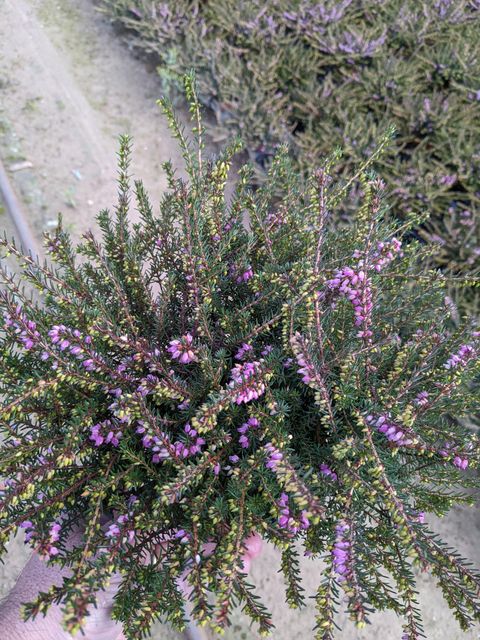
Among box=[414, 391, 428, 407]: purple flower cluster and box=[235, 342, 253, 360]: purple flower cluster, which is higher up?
box=[414, 391, 428, 407]: purple flower cluster

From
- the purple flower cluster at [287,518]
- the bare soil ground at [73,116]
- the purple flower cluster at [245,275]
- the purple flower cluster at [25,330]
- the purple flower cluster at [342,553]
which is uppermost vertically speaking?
the bare soil ground at [73,116]

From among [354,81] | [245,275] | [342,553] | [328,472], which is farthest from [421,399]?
[354,81]

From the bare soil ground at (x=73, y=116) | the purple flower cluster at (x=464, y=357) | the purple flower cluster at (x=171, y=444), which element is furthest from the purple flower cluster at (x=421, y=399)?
the bare soil ground at (x=73, y=116)

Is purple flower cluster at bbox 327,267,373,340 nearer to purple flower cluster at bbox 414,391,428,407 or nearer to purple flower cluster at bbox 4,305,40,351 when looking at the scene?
purple flower cluster at bbox 414,391,428,407

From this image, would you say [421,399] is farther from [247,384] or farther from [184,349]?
[184,349]

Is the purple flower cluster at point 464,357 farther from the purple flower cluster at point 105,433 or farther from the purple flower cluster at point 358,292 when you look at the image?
the purple flower cluster at point 105,433

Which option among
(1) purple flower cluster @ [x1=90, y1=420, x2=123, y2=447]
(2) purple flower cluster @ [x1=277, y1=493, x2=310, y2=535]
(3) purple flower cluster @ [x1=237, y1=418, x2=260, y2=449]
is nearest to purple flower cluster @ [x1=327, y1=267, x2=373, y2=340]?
(3) purple flower cluster @ [x1=237, y1=418, x2=260, y2=449]

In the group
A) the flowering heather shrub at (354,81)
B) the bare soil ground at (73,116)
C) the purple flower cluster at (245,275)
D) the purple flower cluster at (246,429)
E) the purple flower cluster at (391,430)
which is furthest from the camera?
the bare soil ground at (73,116)
